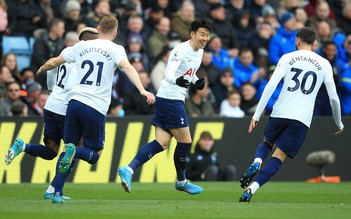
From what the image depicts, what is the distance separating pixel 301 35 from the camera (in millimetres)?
13570

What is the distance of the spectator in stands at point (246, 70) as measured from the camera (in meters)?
23.1

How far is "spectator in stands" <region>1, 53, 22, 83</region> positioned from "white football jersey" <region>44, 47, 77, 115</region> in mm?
5733

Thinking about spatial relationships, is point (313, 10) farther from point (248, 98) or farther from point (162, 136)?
point (162, 136)

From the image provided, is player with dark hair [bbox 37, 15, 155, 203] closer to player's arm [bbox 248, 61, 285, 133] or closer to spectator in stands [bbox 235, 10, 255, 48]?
player's arm [bbox 248, 61, 285, 133]

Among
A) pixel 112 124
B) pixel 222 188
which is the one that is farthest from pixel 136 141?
pixel 222 188

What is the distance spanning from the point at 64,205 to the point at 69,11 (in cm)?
946

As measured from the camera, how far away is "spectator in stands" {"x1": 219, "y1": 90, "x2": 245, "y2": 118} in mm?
21516

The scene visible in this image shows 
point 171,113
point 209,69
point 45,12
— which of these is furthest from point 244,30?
point 171,113

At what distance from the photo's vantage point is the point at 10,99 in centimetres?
1948

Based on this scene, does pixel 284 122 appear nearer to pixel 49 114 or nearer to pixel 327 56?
pixel 49 114

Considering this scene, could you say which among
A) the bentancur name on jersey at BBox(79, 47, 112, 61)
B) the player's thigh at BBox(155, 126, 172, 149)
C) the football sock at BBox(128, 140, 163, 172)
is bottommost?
the football sock at BBox(128, 140, 163, 172)

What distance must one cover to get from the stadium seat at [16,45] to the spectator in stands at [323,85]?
→ 6395 mm

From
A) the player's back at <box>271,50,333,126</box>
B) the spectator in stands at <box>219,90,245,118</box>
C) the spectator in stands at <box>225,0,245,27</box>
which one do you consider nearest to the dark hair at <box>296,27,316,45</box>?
the player's back at <box>271,50,333,126</box>

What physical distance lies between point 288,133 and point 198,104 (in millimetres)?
7987
